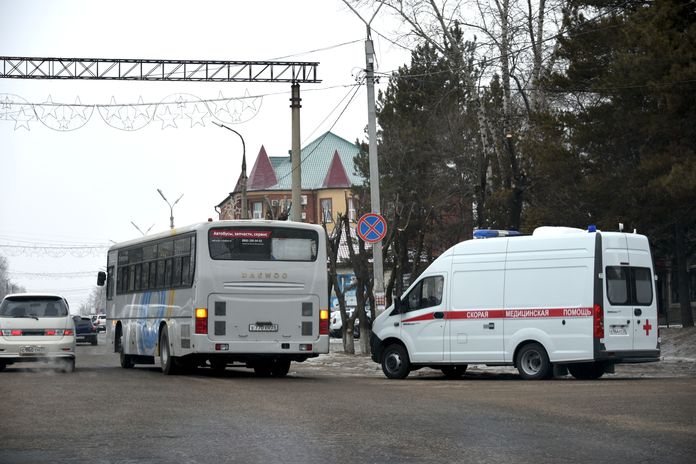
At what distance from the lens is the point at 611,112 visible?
3344 centimetres

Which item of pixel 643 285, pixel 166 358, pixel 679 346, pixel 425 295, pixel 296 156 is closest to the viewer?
pixel 643 285

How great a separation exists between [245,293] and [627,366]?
10.2 meters

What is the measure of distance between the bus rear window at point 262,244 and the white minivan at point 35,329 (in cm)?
456

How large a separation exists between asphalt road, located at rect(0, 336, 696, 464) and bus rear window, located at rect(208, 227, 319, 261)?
3419 millimetres

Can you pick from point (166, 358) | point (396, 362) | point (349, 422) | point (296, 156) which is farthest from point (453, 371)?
point (296, 156)

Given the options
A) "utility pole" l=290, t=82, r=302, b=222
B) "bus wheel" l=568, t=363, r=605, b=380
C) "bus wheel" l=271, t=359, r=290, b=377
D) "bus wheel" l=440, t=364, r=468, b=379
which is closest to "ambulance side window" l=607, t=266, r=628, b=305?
"bus wheel" l=568, t=363, r=605, b=380

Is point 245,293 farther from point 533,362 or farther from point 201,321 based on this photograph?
point 533,362

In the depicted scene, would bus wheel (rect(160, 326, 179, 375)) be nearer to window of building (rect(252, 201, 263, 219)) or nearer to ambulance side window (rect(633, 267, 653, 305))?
ambulance side window (rect(633, 267, 653, 305))

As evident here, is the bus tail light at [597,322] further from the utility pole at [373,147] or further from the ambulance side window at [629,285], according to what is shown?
the utility pole at [373,147]

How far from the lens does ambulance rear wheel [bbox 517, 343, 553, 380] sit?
71.1 feet

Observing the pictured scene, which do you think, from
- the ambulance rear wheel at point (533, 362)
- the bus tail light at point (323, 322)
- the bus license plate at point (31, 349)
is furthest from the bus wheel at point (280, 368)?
the ambulance rear wheel at point (533, 362)

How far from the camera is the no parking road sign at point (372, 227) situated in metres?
27.1

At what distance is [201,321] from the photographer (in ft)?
76.6

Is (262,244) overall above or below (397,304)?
above
